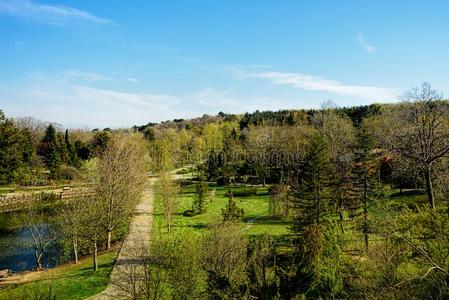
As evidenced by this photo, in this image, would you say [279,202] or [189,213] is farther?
[189,213]

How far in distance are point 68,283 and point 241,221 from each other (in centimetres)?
1845

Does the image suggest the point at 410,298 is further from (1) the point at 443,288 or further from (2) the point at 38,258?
(2) the point at 38,258

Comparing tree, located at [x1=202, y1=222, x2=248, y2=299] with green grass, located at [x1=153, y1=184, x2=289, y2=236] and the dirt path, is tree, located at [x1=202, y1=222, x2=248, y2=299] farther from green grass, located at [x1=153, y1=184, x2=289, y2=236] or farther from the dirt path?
green grass, located at [x1=153, y1=184, x2=289, y2=236]

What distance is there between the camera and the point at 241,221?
125ft

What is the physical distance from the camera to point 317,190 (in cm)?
3288

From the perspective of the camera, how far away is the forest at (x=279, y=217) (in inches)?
631

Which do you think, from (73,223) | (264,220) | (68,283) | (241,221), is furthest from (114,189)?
(264,220)

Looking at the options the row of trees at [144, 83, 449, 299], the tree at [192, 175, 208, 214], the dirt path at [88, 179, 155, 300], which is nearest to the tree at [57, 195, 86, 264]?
the dirt path at [88, 179, 155, 300]

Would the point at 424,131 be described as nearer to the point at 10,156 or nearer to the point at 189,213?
the point at 189,213

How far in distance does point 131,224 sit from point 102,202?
8.65 m

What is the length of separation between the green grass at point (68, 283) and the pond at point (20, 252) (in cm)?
400

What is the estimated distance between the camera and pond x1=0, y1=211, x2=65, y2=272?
30469mm

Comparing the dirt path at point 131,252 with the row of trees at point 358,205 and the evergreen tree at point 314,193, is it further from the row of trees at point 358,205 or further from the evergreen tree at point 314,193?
the evergreen tree at point 314,193

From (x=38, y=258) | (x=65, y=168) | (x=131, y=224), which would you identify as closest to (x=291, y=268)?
(x=38, y=258)
